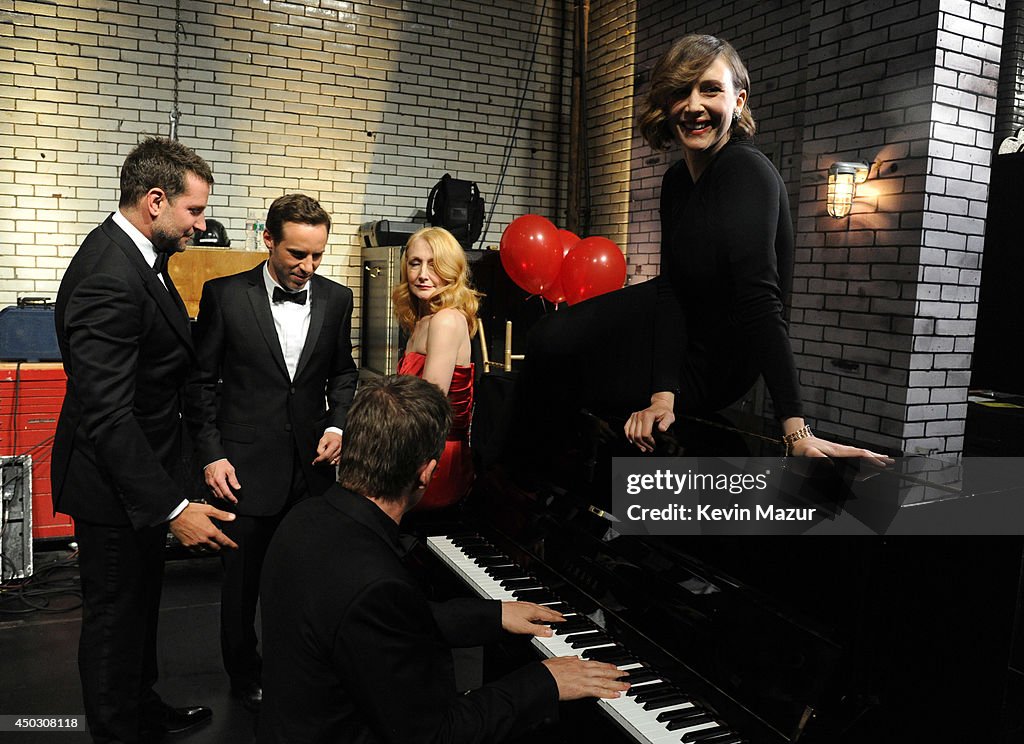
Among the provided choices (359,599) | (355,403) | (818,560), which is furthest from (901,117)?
(359,599)

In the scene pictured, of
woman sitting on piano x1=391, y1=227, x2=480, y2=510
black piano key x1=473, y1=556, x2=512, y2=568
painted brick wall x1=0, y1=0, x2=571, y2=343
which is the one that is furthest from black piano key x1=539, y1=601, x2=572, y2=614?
painted brick wall x1=0, y1=0, x2=571, y2=343

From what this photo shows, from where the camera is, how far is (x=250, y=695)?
2887mm

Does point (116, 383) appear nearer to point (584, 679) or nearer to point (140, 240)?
point (140, 240)

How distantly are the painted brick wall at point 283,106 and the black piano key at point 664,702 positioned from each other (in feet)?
17.3

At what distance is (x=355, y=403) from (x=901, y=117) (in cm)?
361

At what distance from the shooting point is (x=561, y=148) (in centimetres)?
706

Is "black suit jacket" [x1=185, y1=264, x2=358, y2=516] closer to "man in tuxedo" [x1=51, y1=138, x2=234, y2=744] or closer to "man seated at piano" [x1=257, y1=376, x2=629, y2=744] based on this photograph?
"man in tuxedo" [x1=51, y1=138, x2=234, y2=744]

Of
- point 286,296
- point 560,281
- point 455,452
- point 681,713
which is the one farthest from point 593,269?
point 681,713

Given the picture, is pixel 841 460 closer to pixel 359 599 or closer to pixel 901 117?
pixel 359 599

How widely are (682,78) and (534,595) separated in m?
1.32

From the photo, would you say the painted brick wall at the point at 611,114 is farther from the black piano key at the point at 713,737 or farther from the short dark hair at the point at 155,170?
the black piano key at the point at 713,737

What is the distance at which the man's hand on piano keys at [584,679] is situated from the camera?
4.87 feet

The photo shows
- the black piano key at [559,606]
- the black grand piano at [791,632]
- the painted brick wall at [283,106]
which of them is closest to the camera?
the black grand piano at [791,632]

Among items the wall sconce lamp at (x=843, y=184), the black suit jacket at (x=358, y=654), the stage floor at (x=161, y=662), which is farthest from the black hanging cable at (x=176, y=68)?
the black suit jacket at (x=358, y=654)
